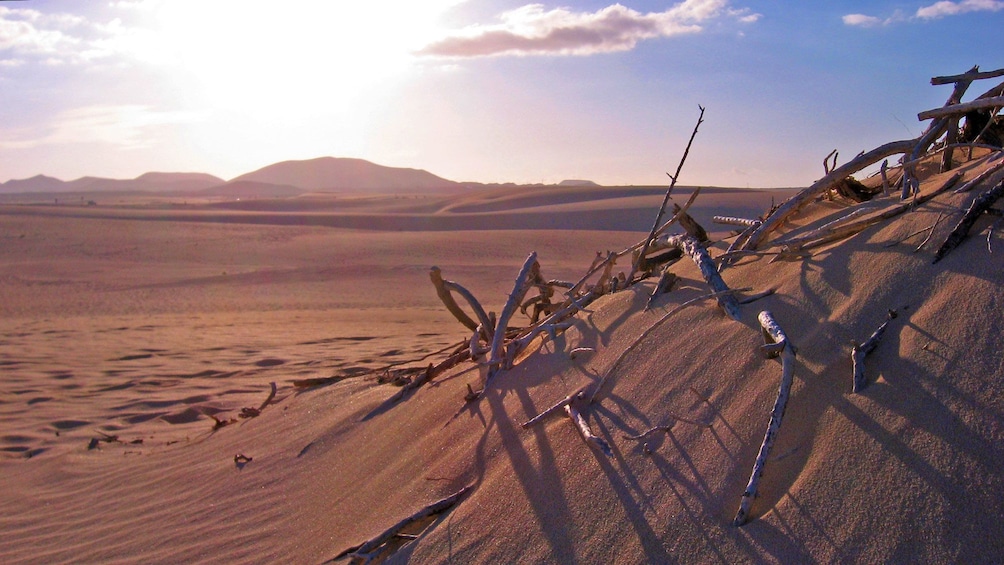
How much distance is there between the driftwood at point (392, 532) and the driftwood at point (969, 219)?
1588 millimetres

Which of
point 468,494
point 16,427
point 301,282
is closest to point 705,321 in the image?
point 468,494

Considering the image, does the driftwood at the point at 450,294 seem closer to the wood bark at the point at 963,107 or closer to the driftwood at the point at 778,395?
the driftwood at the point at 778,395

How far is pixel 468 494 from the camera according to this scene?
242 cm

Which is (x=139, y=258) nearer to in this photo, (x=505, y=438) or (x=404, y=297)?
(x=404, y=297)

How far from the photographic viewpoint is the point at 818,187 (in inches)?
104

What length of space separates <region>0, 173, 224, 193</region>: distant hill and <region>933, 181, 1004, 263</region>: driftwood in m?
137

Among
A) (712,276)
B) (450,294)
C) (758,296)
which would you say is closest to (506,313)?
(450,294)

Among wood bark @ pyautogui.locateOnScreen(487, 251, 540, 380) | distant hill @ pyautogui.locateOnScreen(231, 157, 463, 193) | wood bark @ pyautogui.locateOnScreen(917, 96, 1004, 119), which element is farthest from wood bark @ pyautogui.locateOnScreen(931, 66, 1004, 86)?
distant hill @ pyautogui.locateOnScreen(231, 157, 463, 193)

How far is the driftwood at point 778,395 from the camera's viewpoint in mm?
1797

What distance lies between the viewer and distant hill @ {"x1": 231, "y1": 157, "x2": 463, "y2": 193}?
436 feet

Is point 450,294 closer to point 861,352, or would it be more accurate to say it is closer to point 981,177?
point 861,352

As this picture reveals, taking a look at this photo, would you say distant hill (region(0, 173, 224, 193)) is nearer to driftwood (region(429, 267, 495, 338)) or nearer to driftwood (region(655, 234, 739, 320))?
driftwood (region(429, 267, 495, 338))

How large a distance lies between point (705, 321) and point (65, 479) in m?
3.89

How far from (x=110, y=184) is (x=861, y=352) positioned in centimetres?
16090
